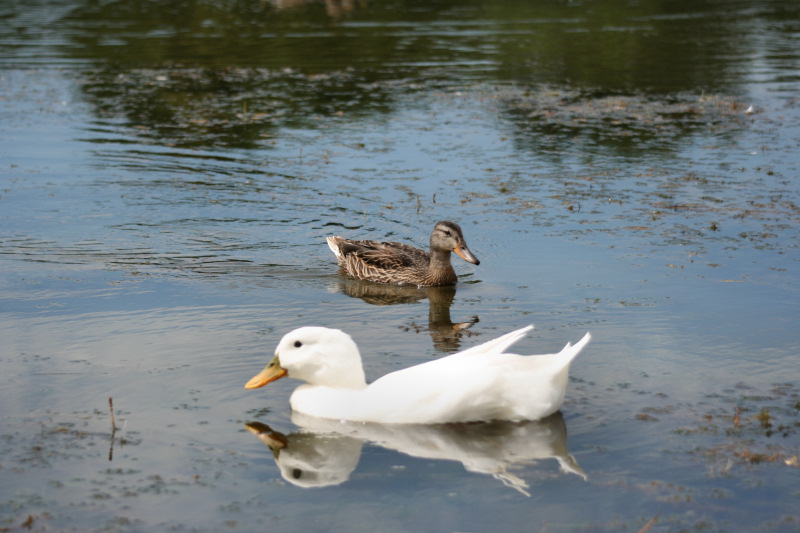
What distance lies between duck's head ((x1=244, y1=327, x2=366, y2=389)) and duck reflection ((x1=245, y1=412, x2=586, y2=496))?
1.05 ft

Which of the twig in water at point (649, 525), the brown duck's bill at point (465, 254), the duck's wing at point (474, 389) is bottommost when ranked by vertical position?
the brown duck's bill at point (465, 254)

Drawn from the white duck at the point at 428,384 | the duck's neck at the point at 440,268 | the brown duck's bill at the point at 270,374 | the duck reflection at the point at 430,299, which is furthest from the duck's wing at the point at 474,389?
the duck's neck at the point at 440,268

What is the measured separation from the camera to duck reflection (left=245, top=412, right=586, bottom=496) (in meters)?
6.69

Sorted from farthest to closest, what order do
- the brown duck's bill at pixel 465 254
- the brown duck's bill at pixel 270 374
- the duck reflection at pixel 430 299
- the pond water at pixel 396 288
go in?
the brown duck's bill at pixel 465 254 < the duck reflection at pixel 430 299 < the brown duck's bill at pixel 270 374 < the pond water at pixel 396 288

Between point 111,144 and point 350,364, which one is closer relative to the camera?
point 350,364

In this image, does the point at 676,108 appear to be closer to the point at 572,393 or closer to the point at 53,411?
the point at 572,393

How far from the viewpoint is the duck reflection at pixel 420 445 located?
21.9ft

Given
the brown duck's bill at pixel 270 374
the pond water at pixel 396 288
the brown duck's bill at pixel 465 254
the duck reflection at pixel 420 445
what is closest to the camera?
the pond water at pixel 396 288

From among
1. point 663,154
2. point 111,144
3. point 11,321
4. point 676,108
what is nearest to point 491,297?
point 11,321

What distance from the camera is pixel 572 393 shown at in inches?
314

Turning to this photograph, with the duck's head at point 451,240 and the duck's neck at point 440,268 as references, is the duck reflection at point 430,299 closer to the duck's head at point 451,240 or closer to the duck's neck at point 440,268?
the duck's neck at point 440,268

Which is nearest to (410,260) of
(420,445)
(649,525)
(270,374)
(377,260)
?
(377,260)

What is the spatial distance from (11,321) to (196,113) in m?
12.4

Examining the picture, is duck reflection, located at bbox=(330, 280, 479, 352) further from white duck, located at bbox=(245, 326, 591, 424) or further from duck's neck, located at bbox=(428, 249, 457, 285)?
white duck, located at bbox=(245, 326, 591, 424)
